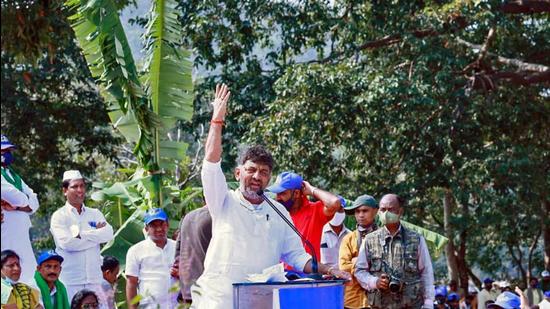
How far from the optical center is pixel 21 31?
419 inches

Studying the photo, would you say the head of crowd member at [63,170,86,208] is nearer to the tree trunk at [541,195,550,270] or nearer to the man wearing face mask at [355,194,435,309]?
the man wearing face mask at [355,194,435,309]

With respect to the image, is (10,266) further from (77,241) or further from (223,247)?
(223,247)

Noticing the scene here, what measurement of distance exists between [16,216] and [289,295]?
4.27 m

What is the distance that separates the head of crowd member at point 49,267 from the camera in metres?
9.46

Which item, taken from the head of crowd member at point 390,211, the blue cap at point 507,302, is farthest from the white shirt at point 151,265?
the blue cap at point 507,302

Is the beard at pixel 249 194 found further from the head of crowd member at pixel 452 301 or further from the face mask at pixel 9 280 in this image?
the head of crowd member at pixel 452 301

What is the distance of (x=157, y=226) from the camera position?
10.4 meters

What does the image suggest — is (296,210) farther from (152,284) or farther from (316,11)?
(316,11)

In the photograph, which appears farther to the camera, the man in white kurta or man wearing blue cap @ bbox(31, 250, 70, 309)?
man wearing blue cap @ bbox(31, 250, 70, 309)

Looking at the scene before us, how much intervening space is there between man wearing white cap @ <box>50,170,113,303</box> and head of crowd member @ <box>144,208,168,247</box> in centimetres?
38

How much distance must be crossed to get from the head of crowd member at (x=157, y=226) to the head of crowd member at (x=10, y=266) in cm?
187

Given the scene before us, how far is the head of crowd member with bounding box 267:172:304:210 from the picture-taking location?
8719 mm

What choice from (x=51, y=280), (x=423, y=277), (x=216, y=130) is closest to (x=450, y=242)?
(x=423, y=277)

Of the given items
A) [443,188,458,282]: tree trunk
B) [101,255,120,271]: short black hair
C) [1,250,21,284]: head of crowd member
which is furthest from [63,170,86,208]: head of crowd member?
[443,188,458,282]: tree trunk
